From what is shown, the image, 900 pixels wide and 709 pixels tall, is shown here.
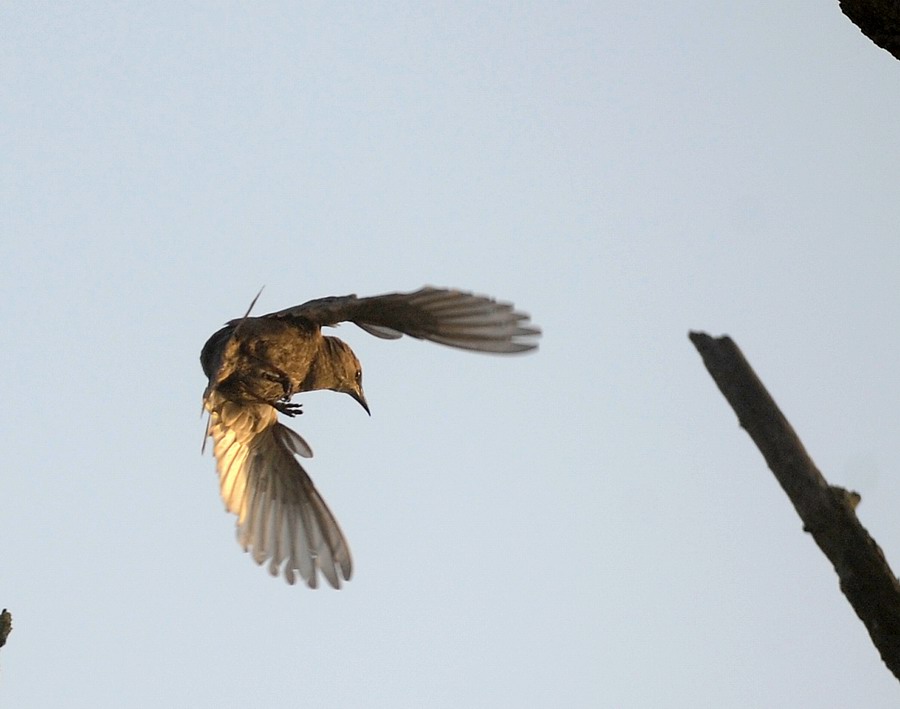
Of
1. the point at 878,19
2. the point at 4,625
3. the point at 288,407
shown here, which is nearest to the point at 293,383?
the point at 288,407

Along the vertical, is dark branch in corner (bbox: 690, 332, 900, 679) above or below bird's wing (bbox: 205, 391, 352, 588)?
below

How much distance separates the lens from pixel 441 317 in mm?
5230

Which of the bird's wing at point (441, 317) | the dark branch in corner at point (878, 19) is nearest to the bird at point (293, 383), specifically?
the bird's wing at point (441, 317)

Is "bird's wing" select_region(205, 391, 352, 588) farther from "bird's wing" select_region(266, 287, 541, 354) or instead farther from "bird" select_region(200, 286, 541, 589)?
"bird's wing" select_region(266, 287, 541, 354)

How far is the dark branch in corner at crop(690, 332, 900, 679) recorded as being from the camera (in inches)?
121

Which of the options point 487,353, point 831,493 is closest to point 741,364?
point 831,493

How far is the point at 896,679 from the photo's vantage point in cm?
304

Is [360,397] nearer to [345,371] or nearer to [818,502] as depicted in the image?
[345,371]

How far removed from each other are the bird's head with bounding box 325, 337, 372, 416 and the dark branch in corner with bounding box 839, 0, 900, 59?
3.53 metres

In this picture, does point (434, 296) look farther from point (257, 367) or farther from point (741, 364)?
point (741, 364)

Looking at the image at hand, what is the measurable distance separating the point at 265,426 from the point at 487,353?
1.75 metres

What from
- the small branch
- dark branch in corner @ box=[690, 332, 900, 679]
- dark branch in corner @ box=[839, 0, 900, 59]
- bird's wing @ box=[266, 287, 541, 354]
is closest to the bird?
bird's wing @ box=[266, 287, 541, 354]

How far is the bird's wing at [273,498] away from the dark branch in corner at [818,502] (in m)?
3.19

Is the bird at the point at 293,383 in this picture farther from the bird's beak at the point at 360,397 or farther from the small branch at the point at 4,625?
the small branch at the point at 4,625
